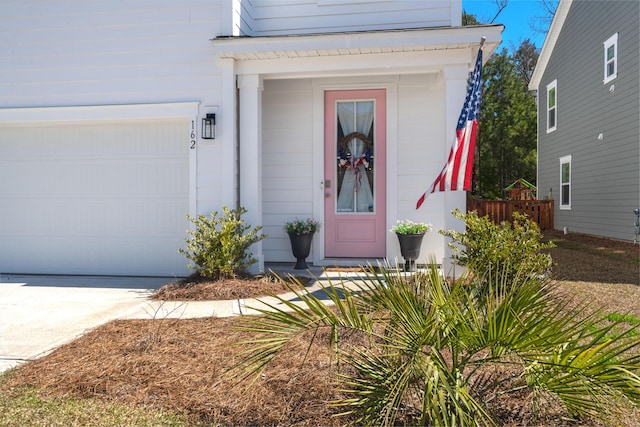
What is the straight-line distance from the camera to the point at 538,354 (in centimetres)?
→ 205

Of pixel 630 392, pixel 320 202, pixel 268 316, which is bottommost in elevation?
pixel 630 392

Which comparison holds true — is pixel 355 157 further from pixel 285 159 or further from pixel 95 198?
pixel 95 198

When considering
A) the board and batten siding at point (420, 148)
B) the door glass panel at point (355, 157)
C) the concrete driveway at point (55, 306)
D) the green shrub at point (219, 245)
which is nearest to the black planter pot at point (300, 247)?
the door glass panel at point (355, 157)

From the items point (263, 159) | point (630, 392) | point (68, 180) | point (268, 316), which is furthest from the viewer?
point (263, 159)

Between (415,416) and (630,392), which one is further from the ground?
(630,392)

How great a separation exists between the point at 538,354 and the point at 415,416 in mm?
660

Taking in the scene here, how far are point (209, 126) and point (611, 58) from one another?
9588 millimetres

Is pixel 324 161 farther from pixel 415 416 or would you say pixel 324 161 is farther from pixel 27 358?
pixel 415 416

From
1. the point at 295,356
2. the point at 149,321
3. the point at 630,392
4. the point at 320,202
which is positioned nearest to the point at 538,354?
the point at 630,392

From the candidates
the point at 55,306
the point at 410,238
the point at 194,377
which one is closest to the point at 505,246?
the point at 410,238

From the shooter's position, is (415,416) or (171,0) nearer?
(415,416)

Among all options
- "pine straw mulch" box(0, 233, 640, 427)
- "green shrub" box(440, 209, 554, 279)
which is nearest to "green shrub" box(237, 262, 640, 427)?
"pine straw mulch" box(0, 233, 640, 427)

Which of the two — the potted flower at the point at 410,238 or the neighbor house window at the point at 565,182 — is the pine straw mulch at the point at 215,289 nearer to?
the potted flower at the point at 410,238

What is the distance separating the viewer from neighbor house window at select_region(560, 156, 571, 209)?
1345 centimetres
